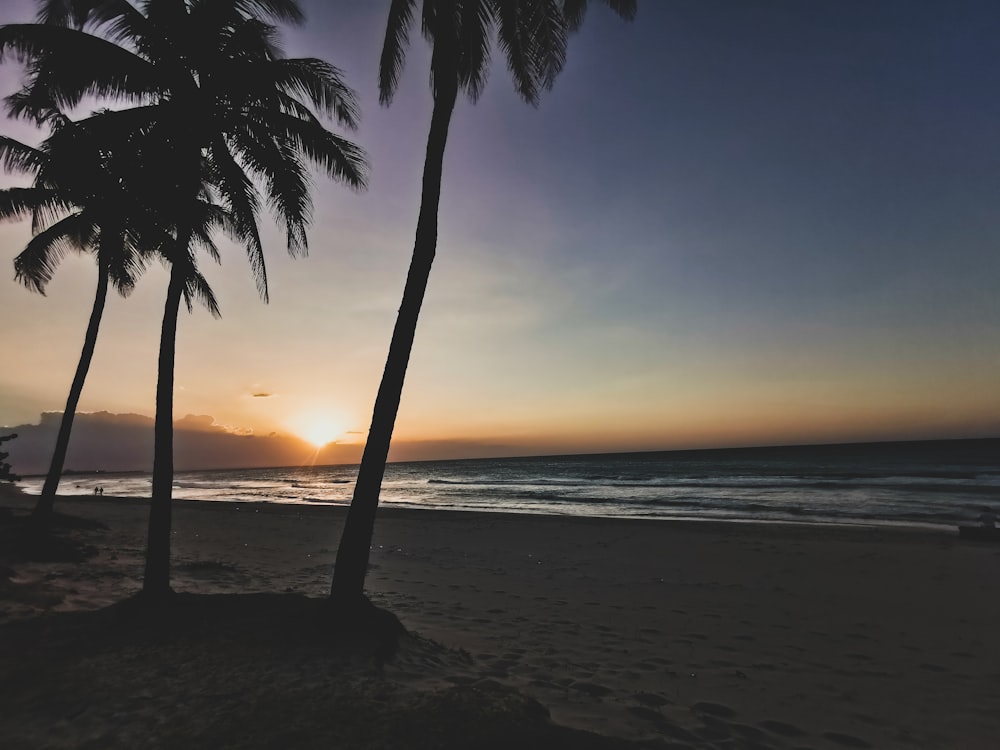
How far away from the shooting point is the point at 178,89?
7.18 meters

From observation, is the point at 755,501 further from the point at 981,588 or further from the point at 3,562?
the point at 3,562

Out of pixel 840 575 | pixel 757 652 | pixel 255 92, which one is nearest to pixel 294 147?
pixel 255 92

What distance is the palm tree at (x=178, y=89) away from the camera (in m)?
6.95

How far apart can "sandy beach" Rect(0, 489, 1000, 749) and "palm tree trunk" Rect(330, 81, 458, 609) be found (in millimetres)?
915

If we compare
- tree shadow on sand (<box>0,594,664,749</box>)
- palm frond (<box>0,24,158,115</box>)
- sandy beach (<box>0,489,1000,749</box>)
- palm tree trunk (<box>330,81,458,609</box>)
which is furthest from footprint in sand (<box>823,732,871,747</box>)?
palm frond (<box>0,24,158,115</box>)

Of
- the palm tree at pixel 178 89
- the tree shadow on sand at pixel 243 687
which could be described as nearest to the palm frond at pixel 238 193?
the palm tree at pixel 178 89

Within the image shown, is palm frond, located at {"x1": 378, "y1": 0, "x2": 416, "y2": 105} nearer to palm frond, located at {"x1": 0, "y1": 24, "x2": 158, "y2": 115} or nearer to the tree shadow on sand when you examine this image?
palm frond, located at {"x1": 0, "y1": 24, "x2": 158, "y2": 115}

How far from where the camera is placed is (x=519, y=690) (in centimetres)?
509

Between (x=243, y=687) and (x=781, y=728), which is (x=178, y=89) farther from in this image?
(x=781, y=728)

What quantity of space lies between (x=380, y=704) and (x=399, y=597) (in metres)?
5.15

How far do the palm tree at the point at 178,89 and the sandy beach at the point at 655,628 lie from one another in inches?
123

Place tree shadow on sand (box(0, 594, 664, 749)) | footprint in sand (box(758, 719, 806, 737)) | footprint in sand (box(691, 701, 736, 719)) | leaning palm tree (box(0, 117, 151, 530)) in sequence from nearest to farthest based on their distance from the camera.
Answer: tree shadow on sand (box(0, 594, 664, 749)) < footprint in sand (box(758, 719, 806, 737)) < footprint in sand (box(691, 701, 736, 719)) < leaning palm tree (box(0, 117, 151, 530))

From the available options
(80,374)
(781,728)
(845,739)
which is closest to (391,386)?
(781,728)

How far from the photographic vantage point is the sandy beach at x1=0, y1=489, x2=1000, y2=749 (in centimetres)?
454
